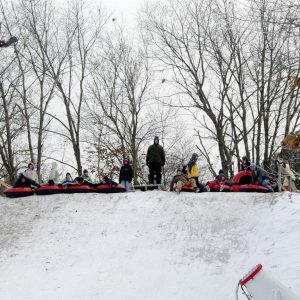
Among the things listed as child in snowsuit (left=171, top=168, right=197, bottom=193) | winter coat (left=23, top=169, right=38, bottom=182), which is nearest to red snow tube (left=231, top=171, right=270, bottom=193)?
child in snowsuit (left=171, top=168, right=197, bottom=193)

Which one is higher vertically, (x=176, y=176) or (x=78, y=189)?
(x=176, y=176)

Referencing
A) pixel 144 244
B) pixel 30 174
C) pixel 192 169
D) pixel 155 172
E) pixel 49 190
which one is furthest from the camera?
pixel 30 174

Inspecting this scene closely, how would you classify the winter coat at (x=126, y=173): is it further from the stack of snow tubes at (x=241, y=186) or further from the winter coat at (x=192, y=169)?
the winter coat at (x=192, y=169)

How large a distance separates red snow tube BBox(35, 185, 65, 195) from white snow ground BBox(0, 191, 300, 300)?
0.29m

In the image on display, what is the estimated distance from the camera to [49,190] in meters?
17.7

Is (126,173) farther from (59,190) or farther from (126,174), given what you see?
(59,190)

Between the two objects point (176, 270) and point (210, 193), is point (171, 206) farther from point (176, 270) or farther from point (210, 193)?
point (176, 270)

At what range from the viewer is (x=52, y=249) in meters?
14.9

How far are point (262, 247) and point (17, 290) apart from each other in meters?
5.93

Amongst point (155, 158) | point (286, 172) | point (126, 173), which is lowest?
point (286, 172)

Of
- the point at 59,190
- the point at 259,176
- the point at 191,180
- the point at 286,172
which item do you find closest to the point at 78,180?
the point at 59,190

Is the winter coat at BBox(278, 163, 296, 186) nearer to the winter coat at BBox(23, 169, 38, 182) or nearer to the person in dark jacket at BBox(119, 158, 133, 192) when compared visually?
the person in dark jacket at BBox(119, 158, 133, 192)

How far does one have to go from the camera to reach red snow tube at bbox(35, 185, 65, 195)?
17.7 metres

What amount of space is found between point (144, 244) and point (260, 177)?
4.44 m
